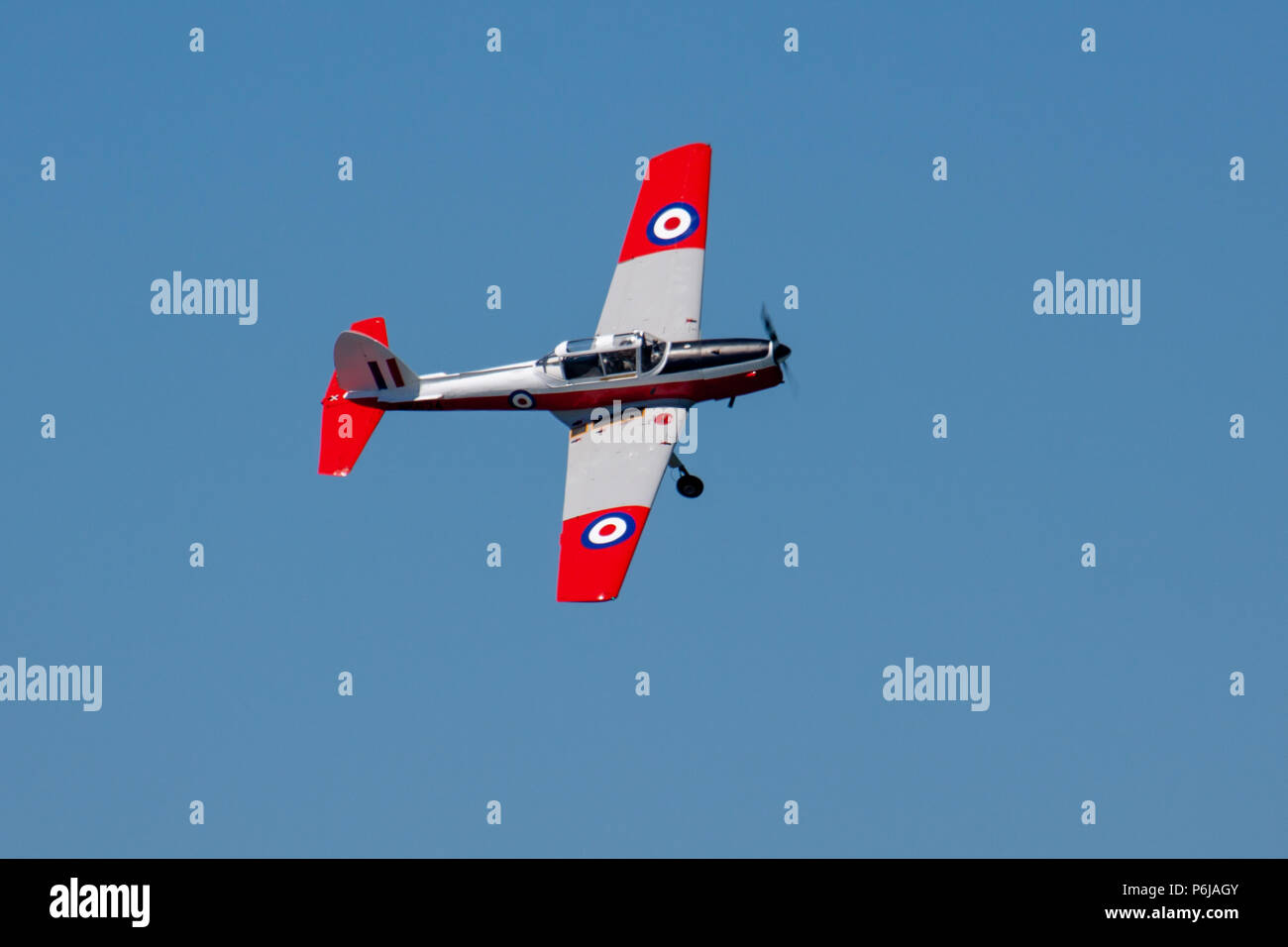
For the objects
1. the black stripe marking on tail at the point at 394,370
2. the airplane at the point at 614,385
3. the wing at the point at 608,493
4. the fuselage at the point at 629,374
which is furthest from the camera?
the black stripe marking on tail at the point at 394,370

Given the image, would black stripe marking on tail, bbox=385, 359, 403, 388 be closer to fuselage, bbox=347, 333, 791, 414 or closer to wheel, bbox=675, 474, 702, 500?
fuselage, bbox=347, 333, 791, 414

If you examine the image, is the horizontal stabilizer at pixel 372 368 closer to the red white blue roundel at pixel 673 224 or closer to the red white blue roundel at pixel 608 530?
the red white blue roundel at pixel 608 530

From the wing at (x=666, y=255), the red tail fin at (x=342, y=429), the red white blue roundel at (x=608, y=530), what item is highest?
the wing at (x=666, y=255)

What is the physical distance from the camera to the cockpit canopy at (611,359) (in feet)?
138

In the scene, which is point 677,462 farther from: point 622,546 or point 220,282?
point 220,282

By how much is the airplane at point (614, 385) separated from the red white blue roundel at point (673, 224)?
7 cm

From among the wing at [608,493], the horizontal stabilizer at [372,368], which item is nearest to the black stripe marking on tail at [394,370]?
the horizontal stabilizer at [372,368]

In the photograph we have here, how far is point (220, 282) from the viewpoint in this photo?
1710 inches

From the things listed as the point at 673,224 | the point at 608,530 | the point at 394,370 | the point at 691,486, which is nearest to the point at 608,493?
the point at 608,530

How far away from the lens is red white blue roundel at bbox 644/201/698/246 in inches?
1784

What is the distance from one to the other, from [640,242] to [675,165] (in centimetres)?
252

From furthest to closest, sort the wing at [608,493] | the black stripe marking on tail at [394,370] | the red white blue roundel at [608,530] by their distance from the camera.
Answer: the black stripe marking on tail at [394,370]
the red white blue roundel at [608,530]
the wing at [608,493]

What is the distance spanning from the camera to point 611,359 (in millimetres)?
42125
